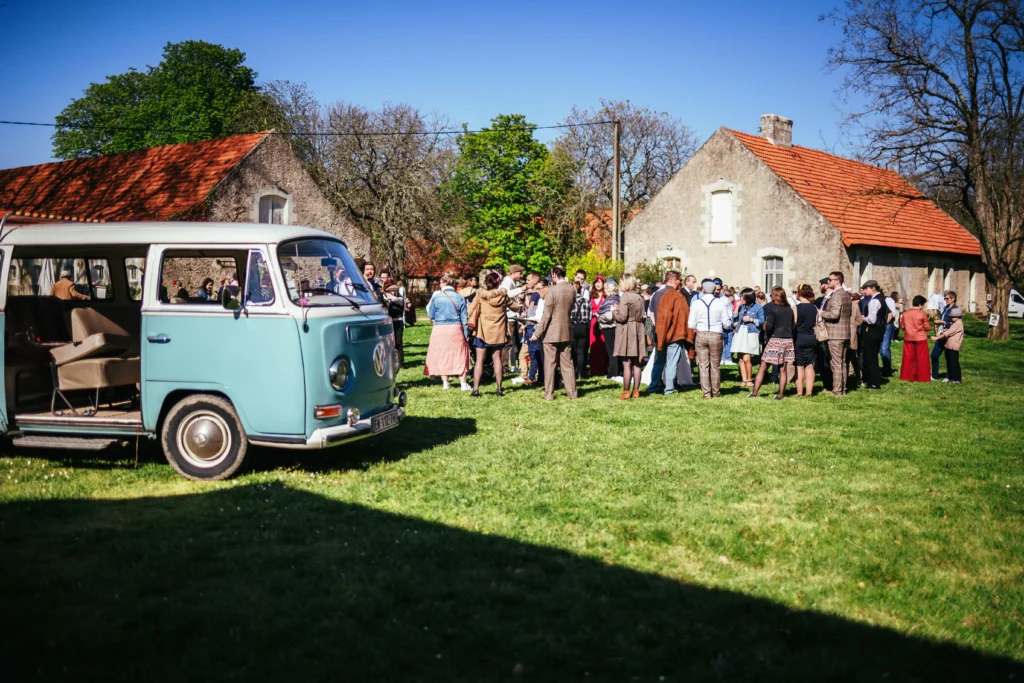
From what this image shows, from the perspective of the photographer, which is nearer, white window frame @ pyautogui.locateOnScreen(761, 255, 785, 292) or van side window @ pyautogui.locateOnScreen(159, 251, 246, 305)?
van side window @ pyautogui.locateOnScreen(159, 251, 246, 305)

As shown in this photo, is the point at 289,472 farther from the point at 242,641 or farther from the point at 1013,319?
the point at 1013,319

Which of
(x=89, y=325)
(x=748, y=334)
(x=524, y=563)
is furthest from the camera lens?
(x=748, y=334)

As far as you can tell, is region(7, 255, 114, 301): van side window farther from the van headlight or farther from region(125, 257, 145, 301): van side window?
the van headlight

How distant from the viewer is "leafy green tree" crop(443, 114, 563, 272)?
47.5 metres

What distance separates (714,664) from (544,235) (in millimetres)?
44413

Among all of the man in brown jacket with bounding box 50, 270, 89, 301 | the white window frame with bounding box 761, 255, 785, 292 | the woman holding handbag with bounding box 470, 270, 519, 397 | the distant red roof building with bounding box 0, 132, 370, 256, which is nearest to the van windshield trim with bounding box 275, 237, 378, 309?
the man in brown jacket with bounding box 50, 270, 89, 301

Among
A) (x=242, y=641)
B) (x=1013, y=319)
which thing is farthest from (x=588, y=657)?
(x=1013, y=319)

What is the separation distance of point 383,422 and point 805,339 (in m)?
8.30

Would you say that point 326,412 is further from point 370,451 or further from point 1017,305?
point 1017,305

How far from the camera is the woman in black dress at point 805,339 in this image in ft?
44.5

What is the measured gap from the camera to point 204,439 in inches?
305

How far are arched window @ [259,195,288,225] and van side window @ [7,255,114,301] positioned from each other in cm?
2189

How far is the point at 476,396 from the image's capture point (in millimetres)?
13359

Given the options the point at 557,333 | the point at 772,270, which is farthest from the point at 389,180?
the point at 557,333
